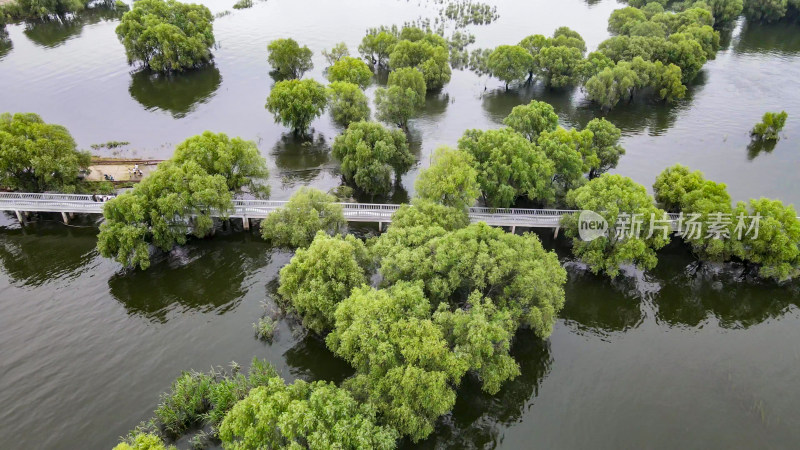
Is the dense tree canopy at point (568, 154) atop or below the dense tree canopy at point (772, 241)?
atop

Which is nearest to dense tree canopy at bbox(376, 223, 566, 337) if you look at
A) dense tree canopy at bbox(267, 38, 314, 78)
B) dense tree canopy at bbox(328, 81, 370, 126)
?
dense tree canopy at bbox(328, 81, 370, 126)

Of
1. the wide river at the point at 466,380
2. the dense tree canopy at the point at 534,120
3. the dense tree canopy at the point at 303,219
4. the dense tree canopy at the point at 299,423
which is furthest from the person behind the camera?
the dense tree canopy at the point at 534,120

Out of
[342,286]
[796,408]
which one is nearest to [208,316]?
[342,286]

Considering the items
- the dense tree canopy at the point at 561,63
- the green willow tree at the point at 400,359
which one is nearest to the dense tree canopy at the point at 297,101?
the green willow tree at the point at 400,359

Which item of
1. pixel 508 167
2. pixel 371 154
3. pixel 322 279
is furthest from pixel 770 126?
pixel 322 279

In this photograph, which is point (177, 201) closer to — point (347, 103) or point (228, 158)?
point (228, 158)

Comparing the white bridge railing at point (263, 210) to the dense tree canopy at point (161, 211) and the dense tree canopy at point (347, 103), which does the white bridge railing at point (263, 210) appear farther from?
the dense tree canopy at point (347, 103)
